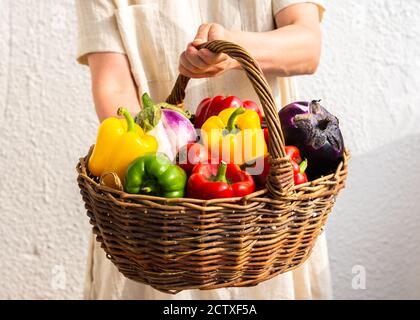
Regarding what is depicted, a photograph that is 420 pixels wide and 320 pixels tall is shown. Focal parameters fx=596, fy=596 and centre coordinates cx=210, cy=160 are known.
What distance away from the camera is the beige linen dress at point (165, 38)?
1.09 metres

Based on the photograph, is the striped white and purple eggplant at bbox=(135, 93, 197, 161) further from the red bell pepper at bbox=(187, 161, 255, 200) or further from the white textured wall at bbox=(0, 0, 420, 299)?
the white textured wall at bbox=(0, 0, 420, 299)

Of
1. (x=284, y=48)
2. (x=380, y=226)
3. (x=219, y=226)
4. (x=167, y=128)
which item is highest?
(x=284, y=48)

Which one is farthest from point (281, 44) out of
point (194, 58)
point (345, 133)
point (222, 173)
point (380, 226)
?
point (380, 226)

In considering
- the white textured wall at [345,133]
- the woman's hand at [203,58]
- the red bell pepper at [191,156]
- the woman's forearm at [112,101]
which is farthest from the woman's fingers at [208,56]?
the white textured wall at [345,133]

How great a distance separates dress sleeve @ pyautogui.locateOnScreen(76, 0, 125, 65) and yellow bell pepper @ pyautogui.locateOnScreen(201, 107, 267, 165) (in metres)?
0.36

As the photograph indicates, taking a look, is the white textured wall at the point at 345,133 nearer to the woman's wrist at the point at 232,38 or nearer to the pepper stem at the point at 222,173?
the woman's wrist at the point at 232,38

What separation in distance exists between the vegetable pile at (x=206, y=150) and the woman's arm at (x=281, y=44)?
0.08m

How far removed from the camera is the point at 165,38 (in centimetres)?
111

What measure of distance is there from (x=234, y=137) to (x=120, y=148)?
0.49 ft

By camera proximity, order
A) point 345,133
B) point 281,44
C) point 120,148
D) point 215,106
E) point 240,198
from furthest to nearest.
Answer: point 345,133 < point 281,44 < point 215,106 < point 120,148 < point 240,198

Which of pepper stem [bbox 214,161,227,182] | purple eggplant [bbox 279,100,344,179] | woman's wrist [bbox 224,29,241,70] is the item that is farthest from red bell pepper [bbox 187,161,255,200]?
woman's wrist [bbox 224,29,241,70]

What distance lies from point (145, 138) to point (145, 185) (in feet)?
0.28

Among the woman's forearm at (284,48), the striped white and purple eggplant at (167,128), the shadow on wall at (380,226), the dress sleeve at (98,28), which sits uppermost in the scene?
the dress sleeve at (98,28)

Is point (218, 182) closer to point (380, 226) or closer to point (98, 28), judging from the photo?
point (98, 28)
